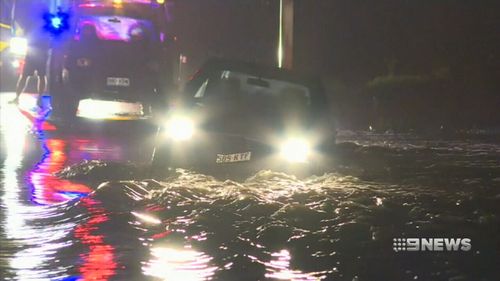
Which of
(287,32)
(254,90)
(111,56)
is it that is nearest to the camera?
(254,90)

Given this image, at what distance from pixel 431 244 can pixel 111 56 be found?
10.9 metres

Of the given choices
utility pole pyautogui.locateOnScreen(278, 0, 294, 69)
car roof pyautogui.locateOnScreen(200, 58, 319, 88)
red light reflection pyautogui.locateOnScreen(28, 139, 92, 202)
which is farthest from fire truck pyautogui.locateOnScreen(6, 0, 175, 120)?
car roof pyautogui.locateOnScreen(200, 58, 319, 88)

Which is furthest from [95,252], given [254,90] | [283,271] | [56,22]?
[56,22]

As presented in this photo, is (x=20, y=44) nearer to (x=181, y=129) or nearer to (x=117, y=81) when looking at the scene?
(x=117, y=81)

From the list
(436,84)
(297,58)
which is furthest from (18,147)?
(297,58)

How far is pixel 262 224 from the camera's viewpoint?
635 cm

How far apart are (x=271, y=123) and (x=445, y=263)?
276 cm

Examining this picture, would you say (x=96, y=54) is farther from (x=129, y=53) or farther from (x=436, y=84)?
(x=436, y=84)

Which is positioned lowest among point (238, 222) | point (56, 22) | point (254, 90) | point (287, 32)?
point (238, 222)

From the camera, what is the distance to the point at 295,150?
23.5ft

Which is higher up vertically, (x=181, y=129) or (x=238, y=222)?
(x=181, y=129)

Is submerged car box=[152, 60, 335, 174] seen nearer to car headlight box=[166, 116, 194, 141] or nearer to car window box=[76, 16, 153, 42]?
car headlight box=[166, 116, 194, 141]

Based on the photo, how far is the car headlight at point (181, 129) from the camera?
707 cm

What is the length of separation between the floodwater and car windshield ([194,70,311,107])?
0.95m
